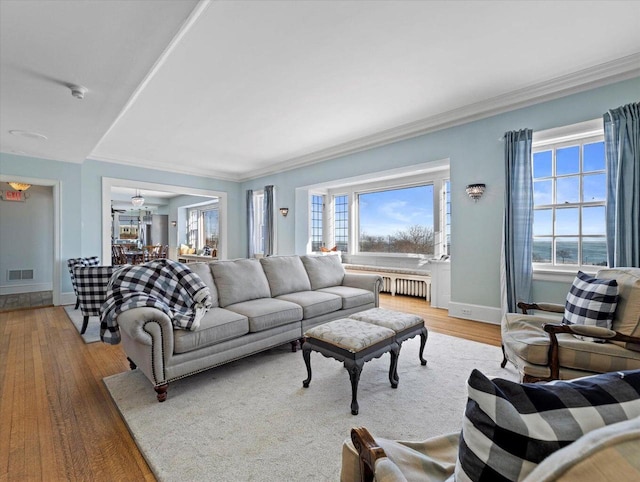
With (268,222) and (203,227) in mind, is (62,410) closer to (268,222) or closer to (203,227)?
(268,222)

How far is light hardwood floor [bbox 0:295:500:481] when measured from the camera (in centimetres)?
162

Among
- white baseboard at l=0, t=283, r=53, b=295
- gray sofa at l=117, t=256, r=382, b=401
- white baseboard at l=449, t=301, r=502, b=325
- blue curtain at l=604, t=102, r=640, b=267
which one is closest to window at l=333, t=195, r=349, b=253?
gray sofa at l=117, t=256, r=382, b=401

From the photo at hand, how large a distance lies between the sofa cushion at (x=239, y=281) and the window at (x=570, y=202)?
342 centimetres

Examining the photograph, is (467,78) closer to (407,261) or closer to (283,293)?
(283,293)

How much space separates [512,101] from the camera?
3.71 metres

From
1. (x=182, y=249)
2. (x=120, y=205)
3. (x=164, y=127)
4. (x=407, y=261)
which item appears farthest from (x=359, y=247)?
(x=120, y=205)

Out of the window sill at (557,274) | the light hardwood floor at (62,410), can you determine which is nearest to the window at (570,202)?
the window sill at (557,274)

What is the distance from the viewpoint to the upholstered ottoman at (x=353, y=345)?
209cm

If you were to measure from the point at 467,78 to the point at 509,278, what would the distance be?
234cm

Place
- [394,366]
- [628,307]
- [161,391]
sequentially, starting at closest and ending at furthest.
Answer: [628,307] → [161,391] → [394,366]

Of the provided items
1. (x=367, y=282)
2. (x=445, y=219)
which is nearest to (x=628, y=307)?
(x=367, y=282)

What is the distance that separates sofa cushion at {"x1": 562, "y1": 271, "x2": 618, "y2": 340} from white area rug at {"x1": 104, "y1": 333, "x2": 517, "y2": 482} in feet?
2.44

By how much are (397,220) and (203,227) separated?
675cm

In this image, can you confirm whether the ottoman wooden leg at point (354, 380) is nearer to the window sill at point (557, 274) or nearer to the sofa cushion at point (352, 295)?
the sofa cushion at point (352, 295)
